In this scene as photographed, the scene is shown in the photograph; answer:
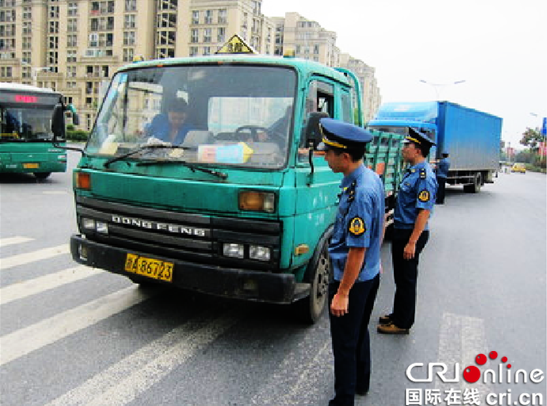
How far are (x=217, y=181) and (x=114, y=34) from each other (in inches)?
3534

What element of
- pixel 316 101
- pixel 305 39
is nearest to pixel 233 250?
pixel 316 101

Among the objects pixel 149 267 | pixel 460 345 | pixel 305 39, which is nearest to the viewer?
pixel 149 267

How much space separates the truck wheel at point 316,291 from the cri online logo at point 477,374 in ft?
3.30

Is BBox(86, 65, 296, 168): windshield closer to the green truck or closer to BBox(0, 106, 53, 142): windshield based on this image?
the green truck

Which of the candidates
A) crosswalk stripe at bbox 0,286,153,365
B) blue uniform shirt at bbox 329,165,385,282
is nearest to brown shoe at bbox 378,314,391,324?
blue uniform shirt at bbox 329,165,385,282

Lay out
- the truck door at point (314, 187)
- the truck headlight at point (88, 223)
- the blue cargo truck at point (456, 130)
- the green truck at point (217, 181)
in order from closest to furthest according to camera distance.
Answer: the green truck at point (217, 181)
the truck door at point (314, 187)
the truck headlight at point (88, 223)
the blue cargo truck at point (456, 130)

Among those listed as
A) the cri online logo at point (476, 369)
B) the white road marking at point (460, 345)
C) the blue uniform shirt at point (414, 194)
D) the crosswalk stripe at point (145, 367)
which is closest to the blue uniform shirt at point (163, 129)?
the crosswalk stripe at point (145, 367)

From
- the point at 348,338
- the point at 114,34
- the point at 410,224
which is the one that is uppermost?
the point at 114,34

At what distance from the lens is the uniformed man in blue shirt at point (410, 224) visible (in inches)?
168

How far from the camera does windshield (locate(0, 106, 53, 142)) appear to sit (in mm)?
13493

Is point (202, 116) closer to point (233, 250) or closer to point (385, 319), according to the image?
point (233, 250)

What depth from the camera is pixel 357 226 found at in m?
2.80

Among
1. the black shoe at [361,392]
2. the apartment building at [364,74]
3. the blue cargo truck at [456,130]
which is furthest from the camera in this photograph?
the apartment building at [364,74]

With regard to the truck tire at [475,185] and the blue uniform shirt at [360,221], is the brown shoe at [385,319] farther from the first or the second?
the truck tire at [475,185]
